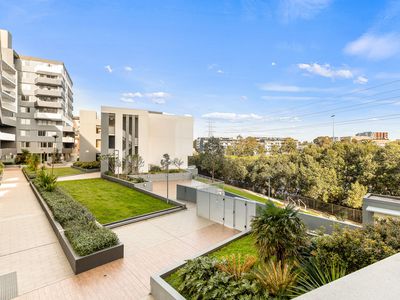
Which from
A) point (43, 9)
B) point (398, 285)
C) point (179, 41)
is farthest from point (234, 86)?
point (398, 285)

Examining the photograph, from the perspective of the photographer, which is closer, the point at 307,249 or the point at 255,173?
the point at 307,249

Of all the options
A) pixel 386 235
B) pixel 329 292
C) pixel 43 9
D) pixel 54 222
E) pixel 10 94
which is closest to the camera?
pixel 329 292

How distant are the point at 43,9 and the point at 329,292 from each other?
63.6 feet

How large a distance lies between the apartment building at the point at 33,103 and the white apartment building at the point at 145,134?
19829 millimetres

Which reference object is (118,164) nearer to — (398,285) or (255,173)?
(255,173)

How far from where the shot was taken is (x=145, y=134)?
28516 millimetres

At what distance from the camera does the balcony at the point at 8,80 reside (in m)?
33.6

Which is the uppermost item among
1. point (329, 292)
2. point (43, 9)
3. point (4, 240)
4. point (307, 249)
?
point (43, 9)

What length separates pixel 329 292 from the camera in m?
1.96

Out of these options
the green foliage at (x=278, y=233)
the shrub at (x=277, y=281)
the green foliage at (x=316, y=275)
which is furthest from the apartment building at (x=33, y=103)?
the green foliage at (x=316, y=275)

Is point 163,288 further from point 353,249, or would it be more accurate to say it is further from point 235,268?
point 353,249

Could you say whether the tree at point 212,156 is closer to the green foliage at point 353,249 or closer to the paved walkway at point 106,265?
the paved walkway at point 106,265

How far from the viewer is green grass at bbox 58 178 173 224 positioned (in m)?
12.1

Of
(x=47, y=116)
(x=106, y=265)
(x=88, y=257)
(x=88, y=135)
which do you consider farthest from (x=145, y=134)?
(x=47, y=116)
